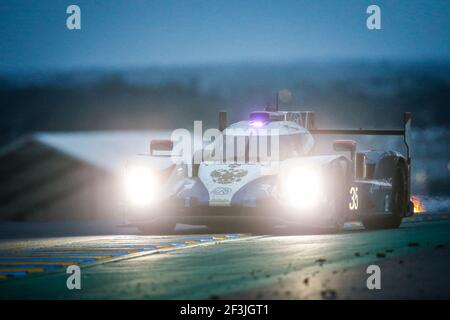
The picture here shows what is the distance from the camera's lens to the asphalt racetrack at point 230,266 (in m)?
11.0

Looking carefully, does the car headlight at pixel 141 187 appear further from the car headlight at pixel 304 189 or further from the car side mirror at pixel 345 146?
the car side mirror at pixel 345 146

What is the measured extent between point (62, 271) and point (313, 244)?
15.2 feet

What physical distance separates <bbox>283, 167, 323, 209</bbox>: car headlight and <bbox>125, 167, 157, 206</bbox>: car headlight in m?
2.52

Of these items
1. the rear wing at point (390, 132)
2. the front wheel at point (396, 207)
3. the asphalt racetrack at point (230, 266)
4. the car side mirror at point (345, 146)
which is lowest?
the asphalt racetrack at point (230, 266)

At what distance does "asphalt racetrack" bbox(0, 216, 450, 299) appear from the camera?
36.0ft

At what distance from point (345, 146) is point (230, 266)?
734 cm

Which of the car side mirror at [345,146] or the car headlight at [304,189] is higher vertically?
the car side mirror at [345,146]

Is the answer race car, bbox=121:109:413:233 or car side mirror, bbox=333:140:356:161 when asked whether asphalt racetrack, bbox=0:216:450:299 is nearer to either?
race car, bbox=121:109:413:233

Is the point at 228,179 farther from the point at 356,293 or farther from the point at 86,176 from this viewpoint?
the point at 86,176

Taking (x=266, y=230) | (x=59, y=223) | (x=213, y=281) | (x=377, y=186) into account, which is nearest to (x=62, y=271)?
(x=213, y=281)

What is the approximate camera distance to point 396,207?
73.3 ft

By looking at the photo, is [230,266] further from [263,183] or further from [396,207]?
[396,207]

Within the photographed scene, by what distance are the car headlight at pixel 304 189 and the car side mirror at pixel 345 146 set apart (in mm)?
1430

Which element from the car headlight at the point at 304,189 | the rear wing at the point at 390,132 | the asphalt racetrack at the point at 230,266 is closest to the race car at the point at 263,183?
the car headlight at the point at 304,189
